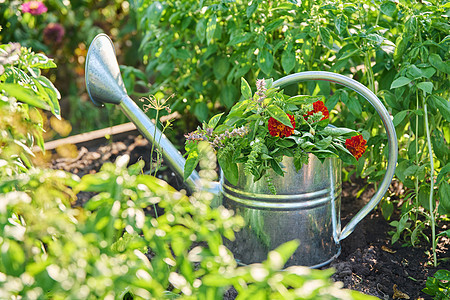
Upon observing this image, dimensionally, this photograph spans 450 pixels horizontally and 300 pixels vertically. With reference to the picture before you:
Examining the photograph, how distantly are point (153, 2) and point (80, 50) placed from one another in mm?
2114

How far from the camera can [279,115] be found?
1303 millimetres

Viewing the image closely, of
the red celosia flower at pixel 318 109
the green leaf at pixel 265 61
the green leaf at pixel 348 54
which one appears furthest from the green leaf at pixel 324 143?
the green leaf at pixel 265 61

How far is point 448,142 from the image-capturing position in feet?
6.03

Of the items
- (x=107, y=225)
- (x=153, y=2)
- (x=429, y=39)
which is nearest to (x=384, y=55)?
(x=429, y=39)

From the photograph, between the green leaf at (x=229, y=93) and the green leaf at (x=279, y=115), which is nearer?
the green leaf at (x=279, y=115)

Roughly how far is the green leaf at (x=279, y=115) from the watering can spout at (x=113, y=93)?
1.12 feet

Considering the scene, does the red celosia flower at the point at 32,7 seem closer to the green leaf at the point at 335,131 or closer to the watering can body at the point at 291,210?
the watering can body at the point at 291,210

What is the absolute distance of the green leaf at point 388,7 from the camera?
1.54 m

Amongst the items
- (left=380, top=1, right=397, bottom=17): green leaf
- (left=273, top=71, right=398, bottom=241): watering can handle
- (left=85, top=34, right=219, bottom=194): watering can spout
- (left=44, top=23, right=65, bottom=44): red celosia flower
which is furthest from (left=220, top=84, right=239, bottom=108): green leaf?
(left=44, top=23, right=65, bottom=44): red celosia flower

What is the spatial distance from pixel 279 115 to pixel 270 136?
0.09m

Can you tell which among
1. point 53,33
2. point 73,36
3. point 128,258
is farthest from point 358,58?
point 73,36

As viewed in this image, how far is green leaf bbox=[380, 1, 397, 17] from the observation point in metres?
1.54

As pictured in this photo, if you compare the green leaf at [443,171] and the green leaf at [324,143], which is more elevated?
the green leaf at [324,143]

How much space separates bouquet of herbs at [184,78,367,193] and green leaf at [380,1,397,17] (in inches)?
16.0
